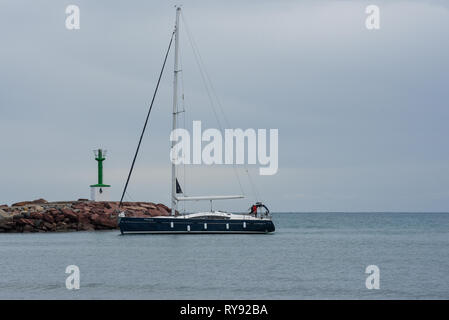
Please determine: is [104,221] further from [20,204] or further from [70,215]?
[20,204]

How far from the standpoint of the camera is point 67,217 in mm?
74812

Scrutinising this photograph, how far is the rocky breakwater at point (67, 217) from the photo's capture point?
244ft

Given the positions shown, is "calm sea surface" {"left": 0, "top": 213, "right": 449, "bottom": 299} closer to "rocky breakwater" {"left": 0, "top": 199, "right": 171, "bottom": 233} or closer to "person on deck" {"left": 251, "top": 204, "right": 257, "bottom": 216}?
"person on deck" {"left": 251, "top": 204, "right": 257, "bottom": 216}

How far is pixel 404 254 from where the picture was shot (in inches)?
1930

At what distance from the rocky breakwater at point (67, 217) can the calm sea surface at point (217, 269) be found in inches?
584

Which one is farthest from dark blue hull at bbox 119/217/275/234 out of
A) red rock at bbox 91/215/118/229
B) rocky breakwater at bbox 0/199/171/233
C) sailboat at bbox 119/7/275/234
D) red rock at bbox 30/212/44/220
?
red rock at bbox 30/212/44/220

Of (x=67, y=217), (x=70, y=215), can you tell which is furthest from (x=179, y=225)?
(x=67, y=217)

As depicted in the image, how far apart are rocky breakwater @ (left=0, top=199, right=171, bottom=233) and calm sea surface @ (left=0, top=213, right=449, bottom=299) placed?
14.8m

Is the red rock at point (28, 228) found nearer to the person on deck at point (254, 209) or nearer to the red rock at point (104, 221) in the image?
the red rock at point (104, 221)

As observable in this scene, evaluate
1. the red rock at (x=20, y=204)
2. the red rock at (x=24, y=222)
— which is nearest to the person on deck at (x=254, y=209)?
the red rock at (x=24, y=222)

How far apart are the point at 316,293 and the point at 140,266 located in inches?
500
